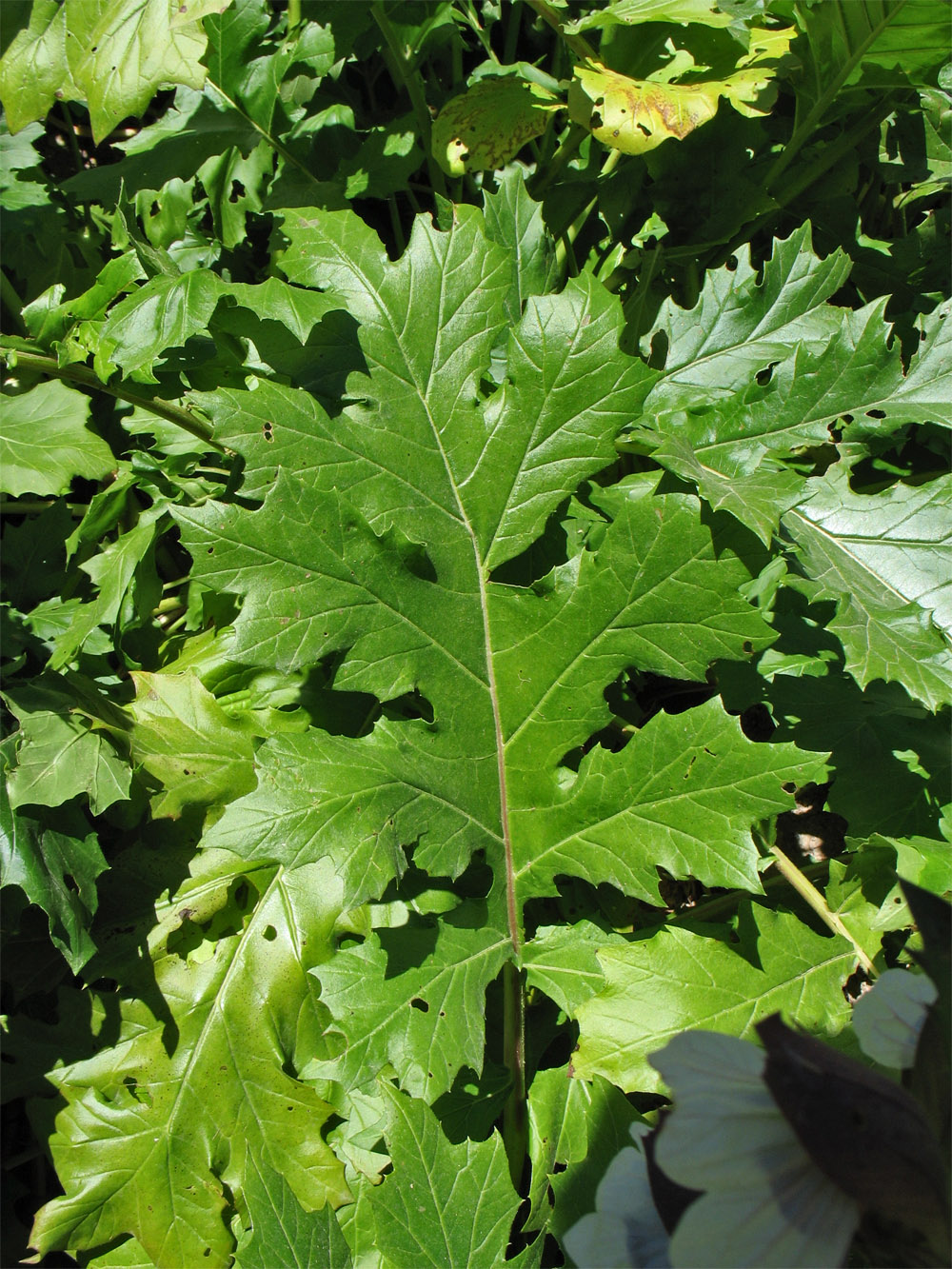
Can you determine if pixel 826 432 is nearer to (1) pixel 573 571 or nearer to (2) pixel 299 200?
(1) pixel 573 571

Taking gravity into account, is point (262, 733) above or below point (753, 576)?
below

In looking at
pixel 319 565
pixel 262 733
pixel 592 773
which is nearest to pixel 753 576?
pixel 592 773

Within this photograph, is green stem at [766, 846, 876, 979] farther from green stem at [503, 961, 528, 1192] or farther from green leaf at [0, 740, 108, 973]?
green leaf at [0, 740, 108, 973]

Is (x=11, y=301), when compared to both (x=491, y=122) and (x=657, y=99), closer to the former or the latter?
(x=491, y=122)

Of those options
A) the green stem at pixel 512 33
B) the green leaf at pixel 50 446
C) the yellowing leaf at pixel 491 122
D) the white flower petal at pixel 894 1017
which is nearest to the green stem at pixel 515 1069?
the white flower petal at pixel 894 1017

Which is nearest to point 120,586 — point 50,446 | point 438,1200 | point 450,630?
point 50,446

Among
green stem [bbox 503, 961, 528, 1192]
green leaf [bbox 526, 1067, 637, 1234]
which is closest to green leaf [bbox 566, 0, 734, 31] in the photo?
green stem [bbox 503, 961, 528, 1192]

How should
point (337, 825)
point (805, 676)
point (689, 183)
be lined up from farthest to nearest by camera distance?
point (689, 183), point (805, 676), point (337, 825)
